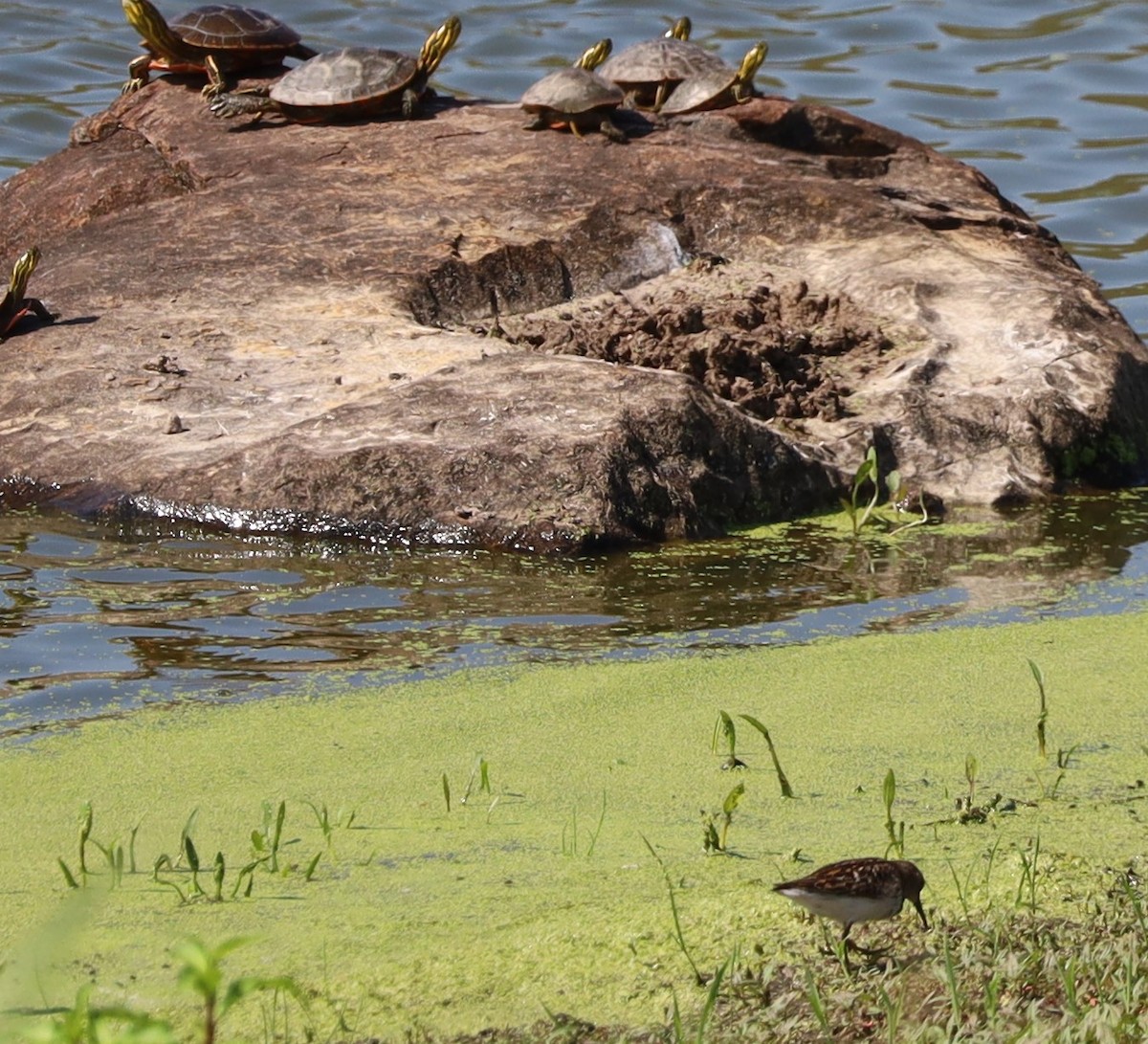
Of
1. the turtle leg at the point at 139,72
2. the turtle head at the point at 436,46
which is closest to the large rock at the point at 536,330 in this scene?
the turtle leg at the point at 139,72

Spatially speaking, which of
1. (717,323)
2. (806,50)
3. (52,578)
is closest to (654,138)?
(717,323)

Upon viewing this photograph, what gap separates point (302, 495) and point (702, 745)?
2.01 m

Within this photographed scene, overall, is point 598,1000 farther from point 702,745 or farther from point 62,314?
point 62,314

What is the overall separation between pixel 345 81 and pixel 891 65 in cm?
755

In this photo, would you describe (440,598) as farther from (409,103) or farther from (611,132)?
(409,103)

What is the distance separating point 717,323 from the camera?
646 centimetres

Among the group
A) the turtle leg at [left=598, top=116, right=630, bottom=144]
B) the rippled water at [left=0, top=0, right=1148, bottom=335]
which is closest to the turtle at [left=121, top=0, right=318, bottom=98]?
the turtle leg at [left=598, top=116, right=630, bottom=144]

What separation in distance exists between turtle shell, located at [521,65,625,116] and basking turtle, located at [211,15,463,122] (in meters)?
0.69

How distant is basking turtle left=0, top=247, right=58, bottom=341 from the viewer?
6371 mm

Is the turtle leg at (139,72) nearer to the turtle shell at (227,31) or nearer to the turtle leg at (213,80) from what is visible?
the turtle shell at (227,31)

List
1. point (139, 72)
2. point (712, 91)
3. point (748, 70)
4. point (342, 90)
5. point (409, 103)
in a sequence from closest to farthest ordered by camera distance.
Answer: point (342, 90), point (409, 103), point (712, 91), point (748, 70), point (139, 72)

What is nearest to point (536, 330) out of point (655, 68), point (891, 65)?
point (655, 68)

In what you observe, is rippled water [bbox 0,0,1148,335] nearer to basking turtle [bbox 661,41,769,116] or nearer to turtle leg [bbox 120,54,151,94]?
turtle leg [bbox 120,54,151,94]

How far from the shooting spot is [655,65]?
867 centimetres
